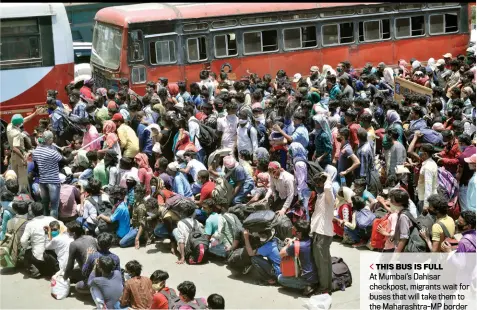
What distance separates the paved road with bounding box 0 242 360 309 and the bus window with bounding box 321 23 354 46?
33.4 ft

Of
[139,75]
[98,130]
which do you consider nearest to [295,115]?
[98,130]

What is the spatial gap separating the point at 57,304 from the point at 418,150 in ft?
18.6

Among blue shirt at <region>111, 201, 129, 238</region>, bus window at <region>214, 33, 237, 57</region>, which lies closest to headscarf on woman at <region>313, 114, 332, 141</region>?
blue shirt at <region>111, 201, 129, 238</region>

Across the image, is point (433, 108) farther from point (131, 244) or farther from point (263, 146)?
point (131, 244)

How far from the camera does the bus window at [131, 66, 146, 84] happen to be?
62.3ft

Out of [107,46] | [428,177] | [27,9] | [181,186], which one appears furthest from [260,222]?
[107,46]

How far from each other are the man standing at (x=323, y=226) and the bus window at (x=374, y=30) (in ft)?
40.1

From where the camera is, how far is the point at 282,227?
10.6 meters

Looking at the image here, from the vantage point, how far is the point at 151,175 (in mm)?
12500

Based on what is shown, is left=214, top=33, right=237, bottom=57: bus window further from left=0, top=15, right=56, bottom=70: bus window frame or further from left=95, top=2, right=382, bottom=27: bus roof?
left=0, top=15, right=56, bottom=70: bus window frame

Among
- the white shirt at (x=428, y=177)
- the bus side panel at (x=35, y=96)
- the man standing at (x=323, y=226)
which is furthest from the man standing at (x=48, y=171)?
the white shirt at (x=428, y=177)

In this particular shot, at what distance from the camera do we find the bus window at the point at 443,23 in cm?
2203

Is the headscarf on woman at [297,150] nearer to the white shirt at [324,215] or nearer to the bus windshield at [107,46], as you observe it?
the white shirt at [324,215]

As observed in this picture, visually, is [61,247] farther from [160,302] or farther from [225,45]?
[225,45]
